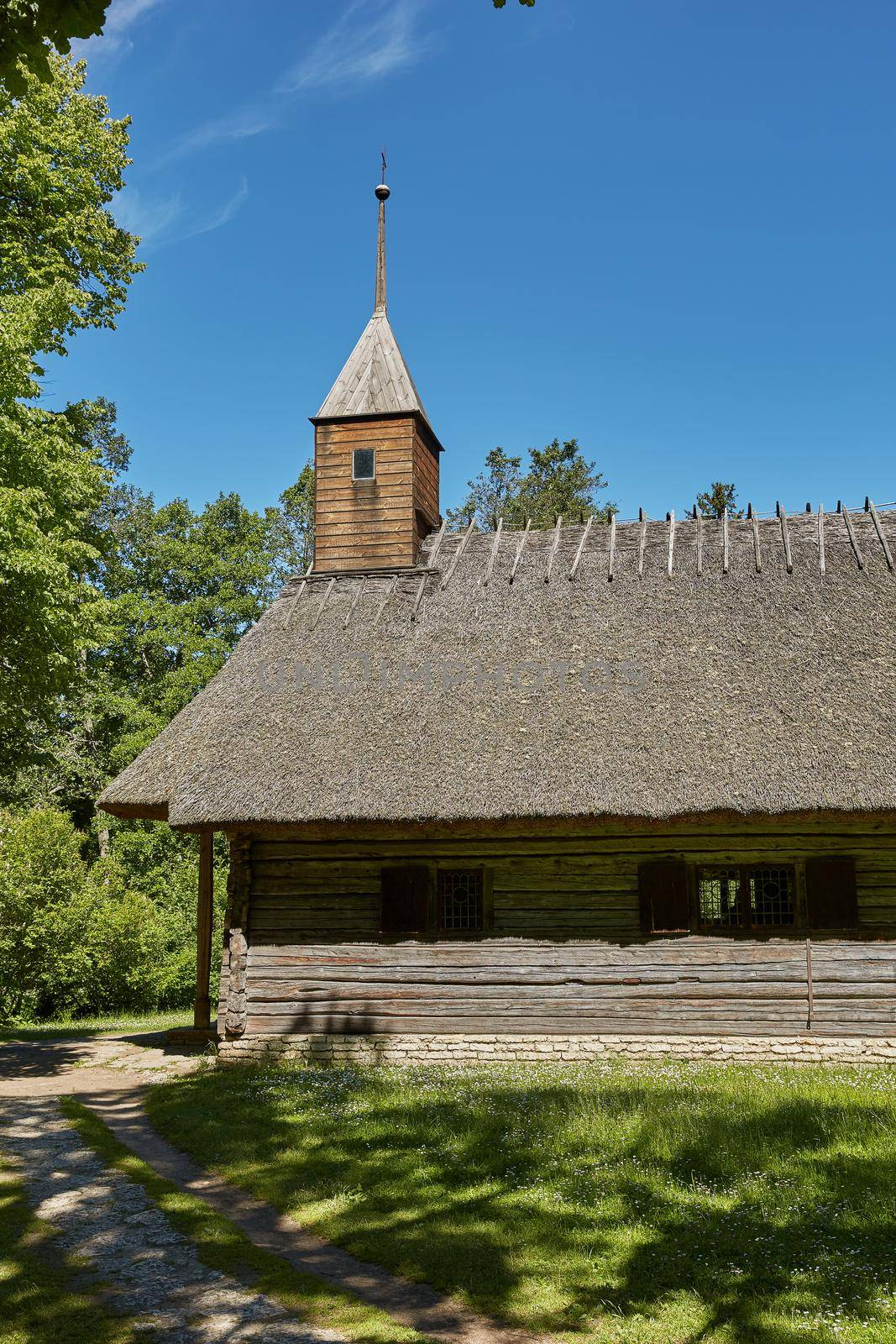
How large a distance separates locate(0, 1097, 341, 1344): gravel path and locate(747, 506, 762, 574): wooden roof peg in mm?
12337

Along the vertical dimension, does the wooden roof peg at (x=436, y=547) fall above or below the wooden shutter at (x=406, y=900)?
above

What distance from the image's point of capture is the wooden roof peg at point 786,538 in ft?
53.4

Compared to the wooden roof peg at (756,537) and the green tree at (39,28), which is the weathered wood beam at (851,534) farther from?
the green tree at (39,28)

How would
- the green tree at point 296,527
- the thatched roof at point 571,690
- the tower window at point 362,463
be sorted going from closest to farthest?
the thatched roof at point 571,690
the tower window at point 362,463
the green tree at point 296,527

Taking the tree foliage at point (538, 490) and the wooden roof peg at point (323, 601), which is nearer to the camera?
the wooden roof peg at point (323, 601)

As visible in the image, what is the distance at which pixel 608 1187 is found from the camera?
7.55 m

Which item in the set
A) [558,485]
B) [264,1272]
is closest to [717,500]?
[558,485]

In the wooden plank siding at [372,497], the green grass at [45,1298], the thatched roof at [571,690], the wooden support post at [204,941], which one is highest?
the wooden plank siding at [372,497]

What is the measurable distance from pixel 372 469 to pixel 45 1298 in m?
15.6

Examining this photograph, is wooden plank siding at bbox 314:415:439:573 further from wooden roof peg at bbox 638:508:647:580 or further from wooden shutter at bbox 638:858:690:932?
wooden shutter at bbox 638:858:690:932

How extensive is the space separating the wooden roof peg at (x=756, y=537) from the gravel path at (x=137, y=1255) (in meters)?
12.3

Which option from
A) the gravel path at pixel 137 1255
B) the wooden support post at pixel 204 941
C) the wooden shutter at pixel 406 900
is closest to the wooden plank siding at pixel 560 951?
the wooden shutter at pixel 406 900

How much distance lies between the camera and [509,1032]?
1353cm

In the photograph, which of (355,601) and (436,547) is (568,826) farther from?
(436,547)
